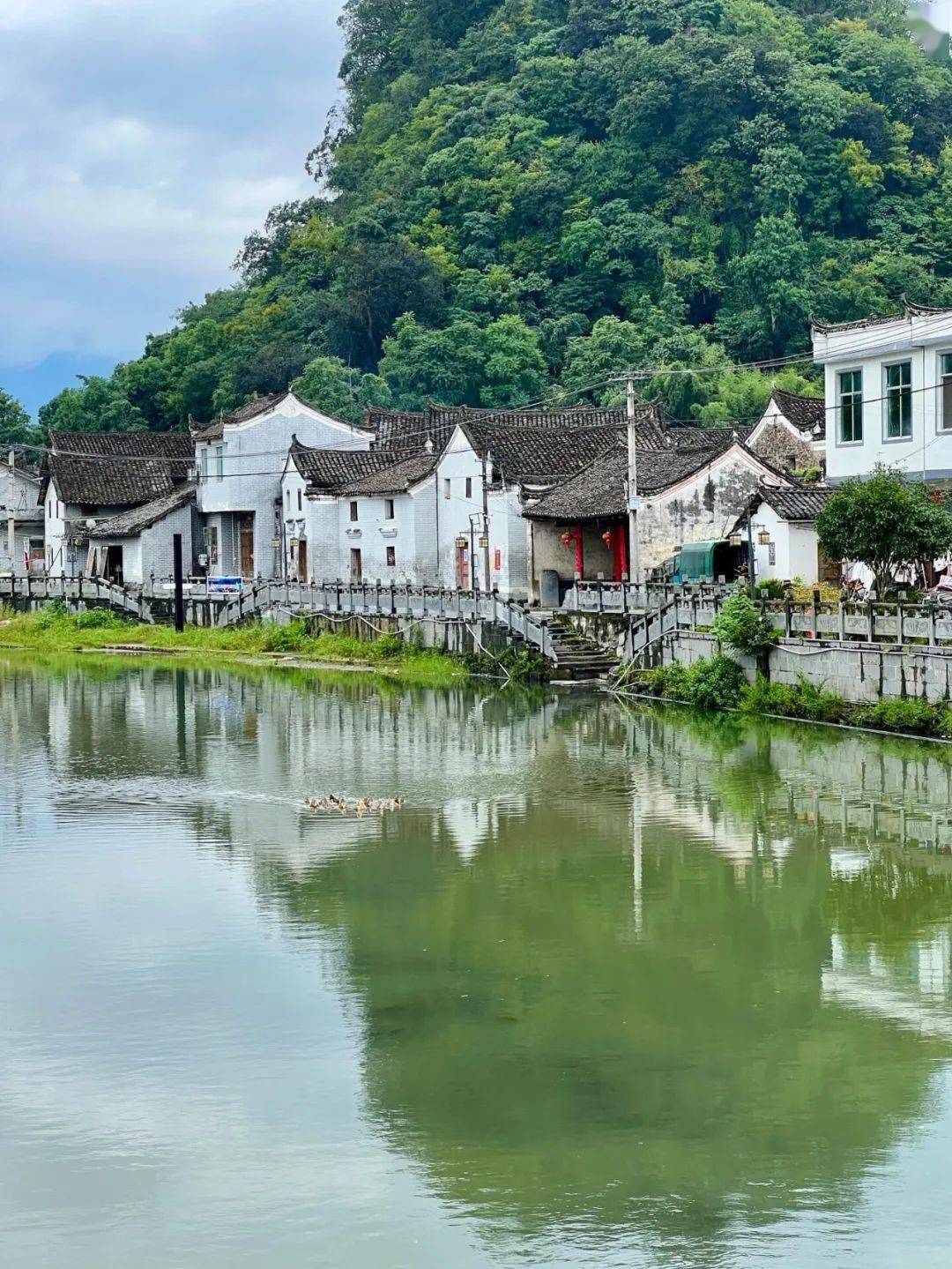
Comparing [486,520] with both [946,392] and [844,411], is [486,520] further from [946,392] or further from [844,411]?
[946,392]

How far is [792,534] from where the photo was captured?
37938 mm

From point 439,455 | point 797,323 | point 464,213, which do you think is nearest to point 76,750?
point 439,455

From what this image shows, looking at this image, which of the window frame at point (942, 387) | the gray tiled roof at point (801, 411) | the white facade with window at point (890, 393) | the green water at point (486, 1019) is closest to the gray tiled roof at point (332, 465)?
the gray tiled roof at point (801, 411)

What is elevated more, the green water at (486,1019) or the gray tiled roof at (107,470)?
the gray tiled roof at (107,470)

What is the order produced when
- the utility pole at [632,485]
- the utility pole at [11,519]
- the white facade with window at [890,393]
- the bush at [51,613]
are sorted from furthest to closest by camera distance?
the utility pole at [11,519] → the bush at [51,613] → the utility pole at [632,485] → the white facade with window at [890,393]

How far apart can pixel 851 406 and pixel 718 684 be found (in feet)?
26.7

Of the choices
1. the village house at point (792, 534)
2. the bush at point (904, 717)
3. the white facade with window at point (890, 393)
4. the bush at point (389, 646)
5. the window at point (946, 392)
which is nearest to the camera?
the bush at point (904, 717)

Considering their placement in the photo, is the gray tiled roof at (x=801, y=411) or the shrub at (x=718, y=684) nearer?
the shrub at (x=718, y=684)

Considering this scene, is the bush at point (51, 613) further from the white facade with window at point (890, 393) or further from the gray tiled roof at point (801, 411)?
the white facade with window at point (890, 393)

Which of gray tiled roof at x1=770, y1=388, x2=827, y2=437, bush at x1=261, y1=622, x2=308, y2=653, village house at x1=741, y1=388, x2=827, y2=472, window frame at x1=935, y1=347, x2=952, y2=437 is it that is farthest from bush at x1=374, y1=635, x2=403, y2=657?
window frame at x1=935, y1=347, x2=952, y2=437

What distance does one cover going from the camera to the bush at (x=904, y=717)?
28.3 metres

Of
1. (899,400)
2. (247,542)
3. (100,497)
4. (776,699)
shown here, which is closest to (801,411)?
(899,400)

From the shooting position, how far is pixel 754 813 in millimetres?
24203

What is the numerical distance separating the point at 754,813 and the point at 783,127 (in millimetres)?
83669
